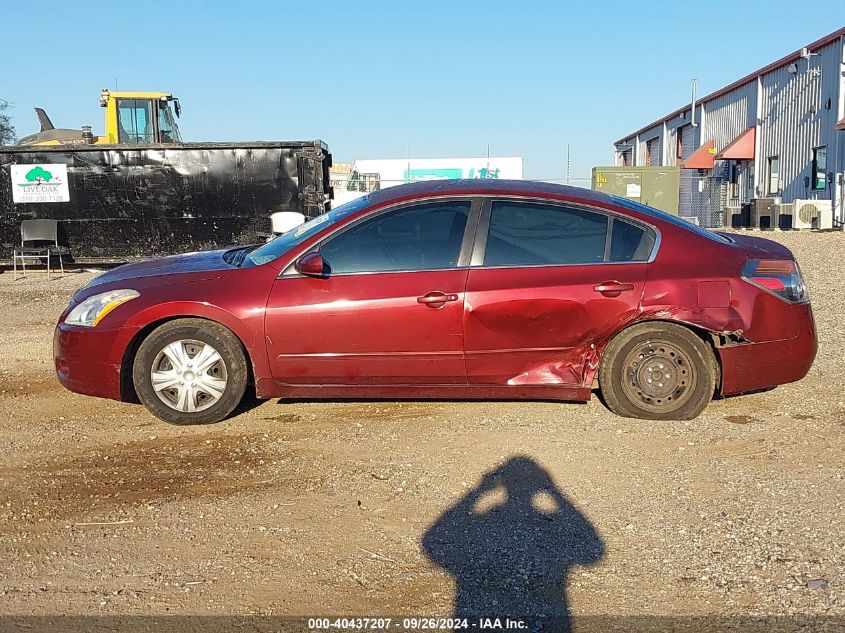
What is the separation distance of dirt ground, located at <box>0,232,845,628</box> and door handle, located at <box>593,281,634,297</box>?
0.87 meters

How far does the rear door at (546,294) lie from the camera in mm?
5281

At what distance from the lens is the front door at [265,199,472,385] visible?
5277 millimetres

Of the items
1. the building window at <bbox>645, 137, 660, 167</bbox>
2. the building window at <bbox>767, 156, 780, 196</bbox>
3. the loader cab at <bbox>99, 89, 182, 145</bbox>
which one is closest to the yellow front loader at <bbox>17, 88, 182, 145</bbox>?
the loader cab at <bbox>99, 89, 182, 145</bbox>

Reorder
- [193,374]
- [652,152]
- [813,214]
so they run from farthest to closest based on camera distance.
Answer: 1. [652,152]
2. [813,214]
3. [193,374]

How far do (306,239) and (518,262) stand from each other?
1400 millimetres

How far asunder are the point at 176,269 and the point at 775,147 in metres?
31.9

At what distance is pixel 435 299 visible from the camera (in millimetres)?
5258

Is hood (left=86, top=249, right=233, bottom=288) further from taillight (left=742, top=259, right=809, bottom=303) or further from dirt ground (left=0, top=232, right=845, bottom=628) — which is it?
taillight (left=742, top=259, right=809, bottom=303)

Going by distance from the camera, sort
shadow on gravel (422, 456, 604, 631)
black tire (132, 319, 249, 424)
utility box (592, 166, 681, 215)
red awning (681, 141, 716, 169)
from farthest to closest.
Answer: red awning (681, 141, 716, 169), utility box (592, 166, 681, 215), black tire (132, 319, 249, 424), shadow on gravel (422, 456, 604, 631)

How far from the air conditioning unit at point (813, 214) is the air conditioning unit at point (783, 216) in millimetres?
736

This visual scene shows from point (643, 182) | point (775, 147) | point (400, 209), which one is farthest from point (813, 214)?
point (400, 209)

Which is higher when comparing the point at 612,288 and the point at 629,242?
the point at 629,242

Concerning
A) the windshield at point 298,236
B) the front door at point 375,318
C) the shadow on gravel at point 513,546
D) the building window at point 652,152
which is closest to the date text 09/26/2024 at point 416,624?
the shadow on gravel at point 513,546

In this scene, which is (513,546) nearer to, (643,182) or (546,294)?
(546,294)
